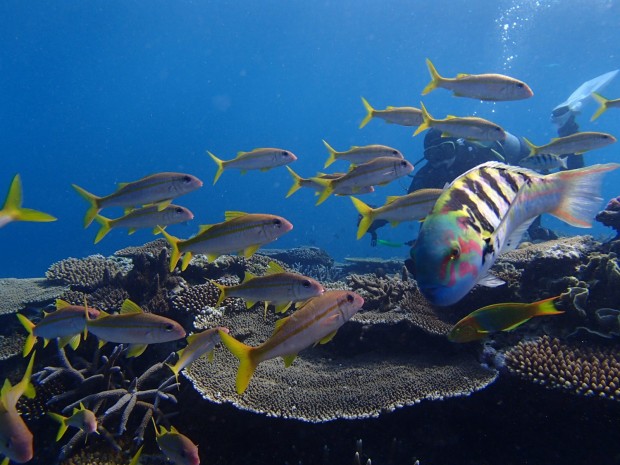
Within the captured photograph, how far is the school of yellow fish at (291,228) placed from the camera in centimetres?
149

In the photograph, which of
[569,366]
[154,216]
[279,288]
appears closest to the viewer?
[279,288]

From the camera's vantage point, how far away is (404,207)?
459 centimetres

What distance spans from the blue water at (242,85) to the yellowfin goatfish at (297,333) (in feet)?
43.4

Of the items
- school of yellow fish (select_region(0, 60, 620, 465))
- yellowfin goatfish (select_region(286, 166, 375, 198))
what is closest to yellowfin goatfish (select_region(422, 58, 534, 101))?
school of yellow fish (select_region(0, 60, 620, 465))

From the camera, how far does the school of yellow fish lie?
1489mm

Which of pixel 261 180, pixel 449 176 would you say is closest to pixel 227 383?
pixel 449 176

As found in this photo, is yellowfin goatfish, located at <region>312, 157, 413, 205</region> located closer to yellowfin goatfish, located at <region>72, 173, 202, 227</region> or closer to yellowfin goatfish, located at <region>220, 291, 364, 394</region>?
yellowfin goatfish, located at <region>72, 173, 202, 227</region>

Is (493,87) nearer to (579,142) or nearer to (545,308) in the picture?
(579,142)

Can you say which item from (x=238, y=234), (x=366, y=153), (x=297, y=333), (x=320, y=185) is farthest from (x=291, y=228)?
(x=366, y=153)

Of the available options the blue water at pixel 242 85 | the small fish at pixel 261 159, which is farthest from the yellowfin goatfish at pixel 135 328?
the blue water at pixel 242 85

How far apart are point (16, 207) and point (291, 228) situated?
2351 millimetres

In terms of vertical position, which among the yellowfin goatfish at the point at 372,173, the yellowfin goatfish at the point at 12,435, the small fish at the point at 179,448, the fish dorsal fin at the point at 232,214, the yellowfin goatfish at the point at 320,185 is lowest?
the small fish at the point at 179,448

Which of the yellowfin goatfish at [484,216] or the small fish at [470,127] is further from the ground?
the yellowfin goatfish at [484,216]

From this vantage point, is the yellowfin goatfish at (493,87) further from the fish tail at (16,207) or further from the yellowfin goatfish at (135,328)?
the fish tail at (16,207)
